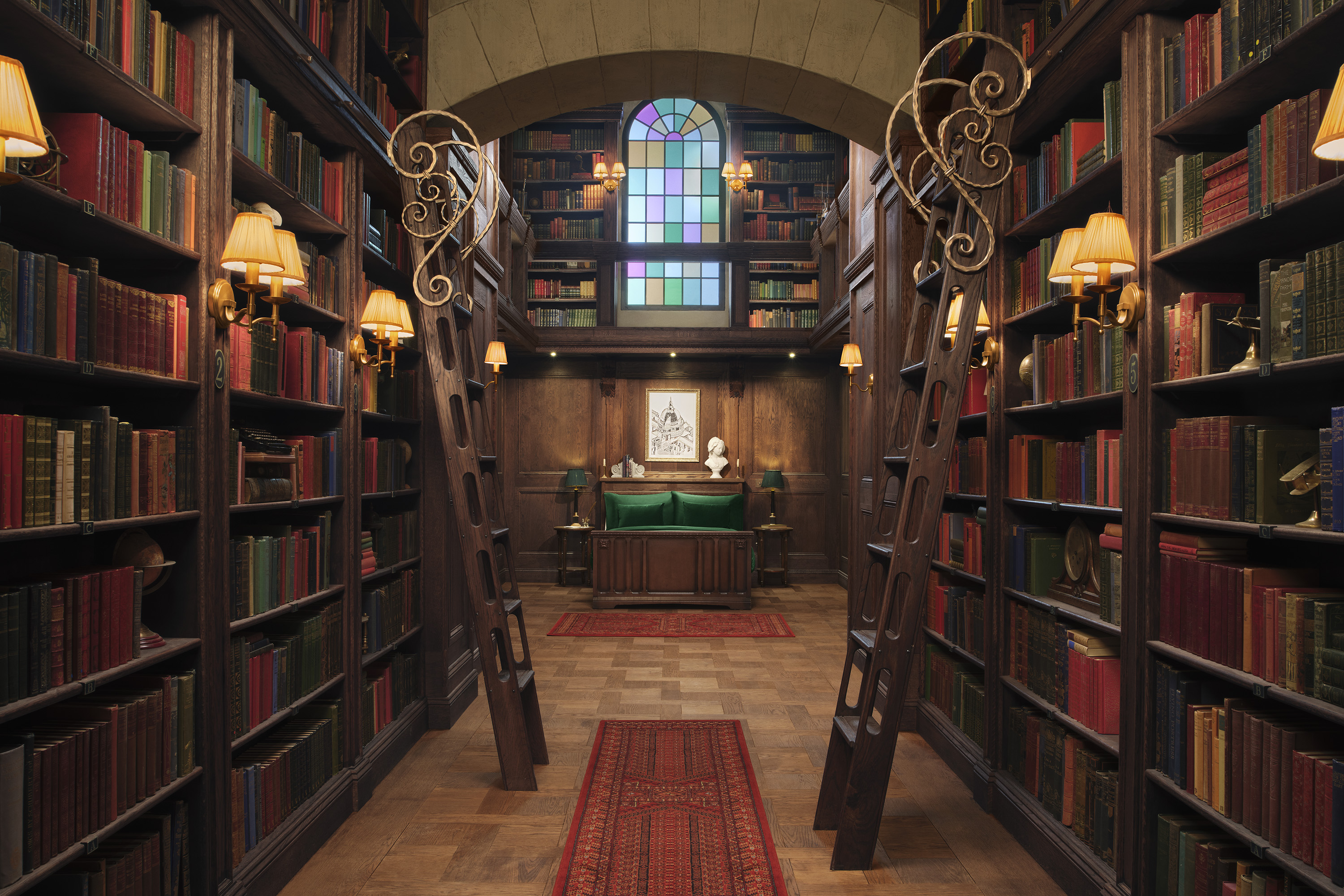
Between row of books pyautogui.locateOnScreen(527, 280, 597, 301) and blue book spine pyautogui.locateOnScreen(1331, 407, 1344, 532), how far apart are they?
8440 mm

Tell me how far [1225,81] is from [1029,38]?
1401mm

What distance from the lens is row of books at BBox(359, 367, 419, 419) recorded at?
12.2 ft

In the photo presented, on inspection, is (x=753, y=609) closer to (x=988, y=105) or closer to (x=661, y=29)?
(x=661, y=29)

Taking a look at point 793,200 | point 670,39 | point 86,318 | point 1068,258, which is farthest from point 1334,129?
point 793,200

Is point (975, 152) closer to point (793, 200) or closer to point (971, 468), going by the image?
point (971, 468)

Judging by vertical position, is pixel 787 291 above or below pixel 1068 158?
above

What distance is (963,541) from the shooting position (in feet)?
12.6

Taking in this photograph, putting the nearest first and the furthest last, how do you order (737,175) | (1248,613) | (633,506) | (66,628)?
1. (66,628)
2. (1248,613)
3. (737,175)
4. (633,506)

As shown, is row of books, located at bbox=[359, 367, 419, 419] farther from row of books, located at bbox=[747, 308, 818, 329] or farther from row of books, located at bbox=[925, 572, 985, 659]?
row of books, located at bbox=[747, 308, 818, 329]

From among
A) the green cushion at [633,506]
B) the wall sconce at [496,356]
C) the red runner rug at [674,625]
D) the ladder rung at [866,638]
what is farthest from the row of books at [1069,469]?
the green cushion at [633,506]

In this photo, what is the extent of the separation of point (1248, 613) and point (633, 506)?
23.9 ft

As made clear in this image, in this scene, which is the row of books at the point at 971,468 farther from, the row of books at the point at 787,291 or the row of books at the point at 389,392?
the row of books at the point at 787,291

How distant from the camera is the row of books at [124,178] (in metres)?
1.95

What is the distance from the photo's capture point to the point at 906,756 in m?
4.00
